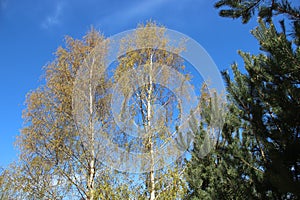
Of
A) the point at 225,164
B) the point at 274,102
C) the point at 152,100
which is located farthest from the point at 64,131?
the point at 274,102

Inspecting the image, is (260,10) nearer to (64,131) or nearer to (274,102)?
(274,102)

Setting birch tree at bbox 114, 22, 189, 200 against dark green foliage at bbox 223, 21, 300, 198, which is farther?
birch tree at bbox 114, 22, 189, 200

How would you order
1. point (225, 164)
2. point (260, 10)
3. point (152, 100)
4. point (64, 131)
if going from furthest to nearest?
point (64, 131) < point (152, 100) < point (225, 164) < point (260, 10)

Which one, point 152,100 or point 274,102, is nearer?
point 274,102

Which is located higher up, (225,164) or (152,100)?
(152,100)

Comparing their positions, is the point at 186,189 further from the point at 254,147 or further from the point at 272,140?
the point at 272,140

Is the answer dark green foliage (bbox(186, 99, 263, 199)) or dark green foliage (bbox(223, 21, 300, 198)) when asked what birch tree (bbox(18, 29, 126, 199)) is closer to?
dark green foliage (bbox(186, 99, 263, 199))

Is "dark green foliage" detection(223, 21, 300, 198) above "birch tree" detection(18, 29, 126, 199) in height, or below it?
below

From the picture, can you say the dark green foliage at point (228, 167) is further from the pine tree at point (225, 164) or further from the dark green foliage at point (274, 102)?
the dark green foliage at point (274, 102)

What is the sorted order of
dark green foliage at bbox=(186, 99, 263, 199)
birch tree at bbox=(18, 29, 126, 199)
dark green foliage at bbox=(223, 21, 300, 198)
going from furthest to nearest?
birch tree at bbox=(18, 29, 126, 199), dark green foliage at bbox=(186, 99, 263, 199), dark green foliage at bbox=(223, 21, 300, 198)

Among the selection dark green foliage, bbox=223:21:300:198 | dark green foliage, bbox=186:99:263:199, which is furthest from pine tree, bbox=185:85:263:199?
dark green foliage, bbox=223:21:300:198

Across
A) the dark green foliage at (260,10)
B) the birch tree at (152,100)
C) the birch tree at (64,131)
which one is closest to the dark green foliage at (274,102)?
the dark green foliage at (260,10)

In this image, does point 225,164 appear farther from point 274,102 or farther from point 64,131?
point 64,131

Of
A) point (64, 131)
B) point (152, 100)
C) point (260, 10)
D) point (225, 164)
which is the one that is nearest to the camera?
point (260, 10)
